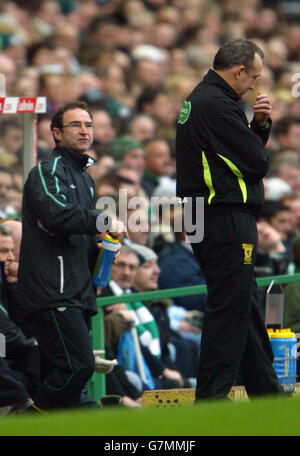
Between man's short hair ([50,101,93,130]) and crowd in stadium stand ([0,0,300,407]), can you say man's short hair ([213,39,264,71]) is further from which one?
crowd in stadium stand ([0,0,300,407])

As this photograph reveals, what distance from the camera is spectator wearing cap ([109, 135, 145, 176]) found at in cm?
1216

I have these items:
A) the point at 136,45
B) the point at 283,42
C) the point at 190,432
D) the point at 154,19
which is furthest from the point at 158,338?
the point at 283,42

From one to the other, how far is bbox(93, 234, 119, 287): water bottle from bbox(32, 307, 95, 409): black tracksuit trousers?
0.86 ft

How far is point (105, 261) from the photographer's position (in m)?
7.67

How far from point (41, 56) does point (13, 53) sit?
0.57m

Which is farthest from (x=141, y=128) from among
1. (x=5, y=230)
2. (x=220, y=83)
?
(x=220, y=83)

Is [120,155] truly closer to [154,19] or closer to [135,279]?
[135,279]

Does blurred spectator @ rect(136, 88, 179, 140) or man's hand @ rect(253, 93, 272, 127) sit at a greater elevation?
blurred spectator @ rect(136, 88, 179, 140)

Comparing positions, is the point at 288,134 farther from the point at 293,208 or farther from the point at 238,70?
the point at 238,70

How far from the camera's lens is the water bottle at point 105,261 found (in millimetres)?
7668

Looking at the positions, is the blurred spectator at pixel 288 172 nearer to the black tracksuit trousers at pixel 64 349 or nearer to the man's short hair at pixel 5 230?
the man's short hair at pixel 5 230

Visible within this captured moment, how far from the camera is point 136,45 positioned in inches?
680

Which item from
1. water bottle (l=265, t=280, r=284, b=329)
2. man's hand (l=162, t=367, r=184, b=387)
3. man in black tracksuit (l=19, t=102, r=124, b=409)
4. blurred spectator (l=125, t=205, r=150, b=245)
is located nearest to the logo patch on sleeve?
man in black tracksuit (l=19, t=102, r=124, b=409)

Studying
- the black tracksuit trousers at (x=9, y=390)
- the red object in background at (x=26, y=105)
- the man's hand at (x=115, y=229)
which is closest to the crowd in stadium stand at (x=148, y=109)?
the red object in background at (x=26, y=105)
